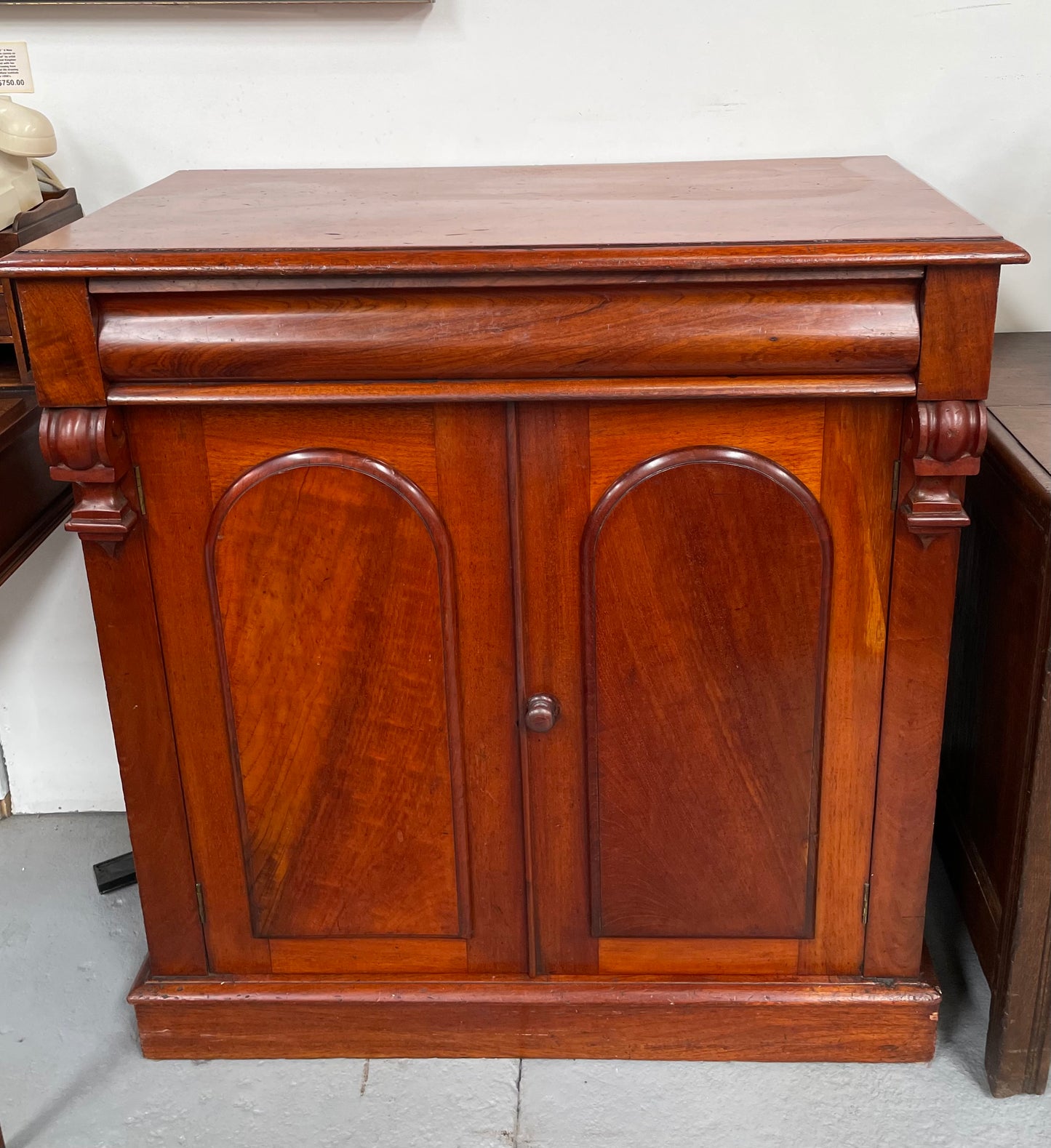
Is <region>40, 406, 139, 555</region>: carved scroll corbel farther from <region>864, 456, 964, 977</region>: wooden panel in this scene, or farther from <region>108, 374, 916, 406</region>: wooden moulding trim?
<region>864, 456, 964, 977</region>: wooden panel

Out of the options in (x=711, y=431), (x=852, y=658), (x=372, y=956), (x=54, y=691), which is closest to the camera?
(x=711, y=431)

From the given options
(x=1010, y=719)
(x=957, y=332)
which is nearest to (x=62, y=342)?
(x=957, y=332)

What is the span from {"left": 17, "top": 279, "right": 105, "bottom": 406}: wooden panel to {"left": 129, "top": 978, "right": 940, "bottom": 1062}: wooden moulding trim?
92 cm

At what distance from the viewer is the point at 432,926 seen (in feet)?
5.99

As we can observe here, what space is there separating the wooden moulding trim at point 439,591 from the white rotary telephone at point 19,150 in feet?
2.24

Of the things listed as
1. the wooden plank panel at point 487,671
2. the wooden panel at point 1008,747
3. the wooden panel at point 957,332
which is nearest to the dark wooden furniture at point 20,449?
the wooden plank panel at point 487,671

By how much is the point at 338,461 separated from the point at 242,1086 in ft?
3.21

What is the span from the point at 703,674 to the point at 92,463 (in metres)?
0.83

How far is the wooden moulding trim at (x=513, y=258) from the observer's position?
1398mm

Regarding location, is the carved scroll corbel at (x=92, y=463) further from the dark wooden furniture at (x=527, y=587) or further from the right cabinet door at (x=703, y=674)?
the right cabinet door at (x=703, y=674)

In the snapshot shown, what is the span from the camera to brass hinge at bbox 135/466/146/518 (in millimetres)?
1598

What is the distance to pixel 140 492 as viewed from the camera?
1.61 m

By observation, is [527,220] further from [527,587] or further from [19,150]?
[19,150]

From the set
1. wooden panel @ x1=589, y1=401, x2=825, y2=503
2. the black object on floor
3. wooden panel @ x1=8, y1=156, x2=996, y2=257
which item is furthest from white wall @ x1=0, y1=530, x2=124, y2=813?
wooden panel @ x1=589, y1=401, x2=825, y2=503
